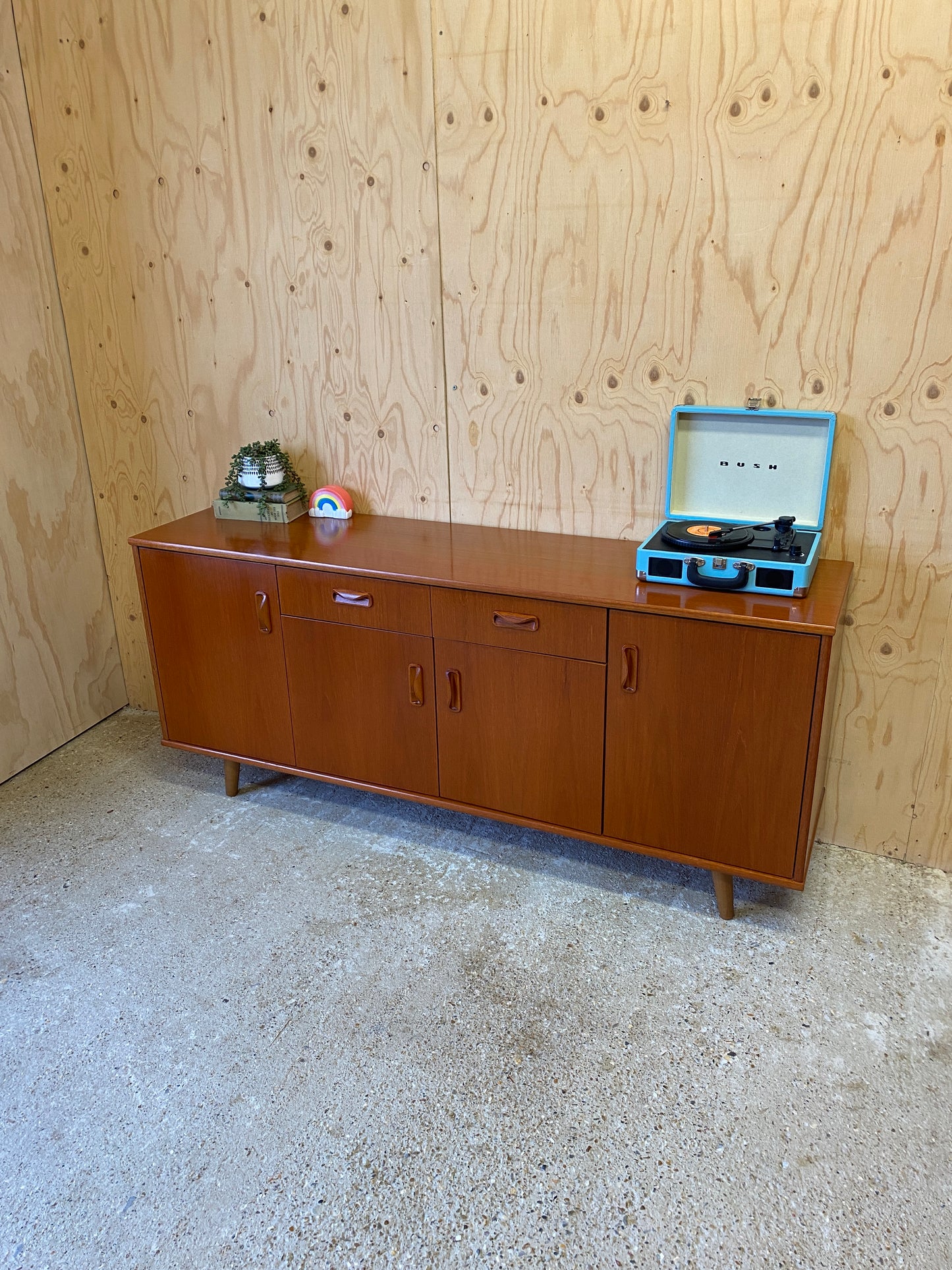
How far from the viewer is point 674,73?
1.93 m

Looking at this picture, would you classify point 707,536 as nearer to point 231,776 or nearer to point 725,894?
point 725,894

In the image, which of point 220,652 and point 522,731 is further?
point 220,652

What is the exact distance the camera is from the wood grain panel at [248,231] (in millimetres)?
2256

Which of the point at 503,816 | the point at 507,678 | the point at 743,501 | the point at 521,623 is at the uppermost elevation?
the point at 743,501

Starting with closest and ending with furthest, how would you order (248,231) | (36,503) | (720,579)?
1. (720,579)
2. (248,231)
3. (36,503)

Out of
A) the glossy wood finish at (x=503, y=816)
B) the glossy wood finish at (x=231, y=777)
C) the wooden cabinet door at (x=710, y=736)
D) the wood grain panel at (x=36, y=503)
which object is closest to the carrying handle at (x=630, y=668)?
the wooden cabinet door at (x=710, y=736)

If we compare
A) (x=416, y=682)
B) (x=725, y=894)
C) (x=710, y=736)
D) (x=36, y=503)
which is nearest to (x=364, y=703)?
(x=416, y=682)

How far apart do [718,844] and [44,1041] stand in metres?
1.53

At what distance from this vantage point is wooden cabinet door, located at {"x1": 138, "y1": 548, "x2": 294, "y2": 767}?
2.38 meters

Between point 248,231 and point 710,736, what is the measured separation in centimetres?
186

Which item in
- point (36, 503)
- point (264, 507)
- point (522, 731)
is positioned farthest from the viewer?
point (36, 503)

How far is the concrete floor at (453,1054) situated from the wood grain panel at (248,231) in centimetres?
113

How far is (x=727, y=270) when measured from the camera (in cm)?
202

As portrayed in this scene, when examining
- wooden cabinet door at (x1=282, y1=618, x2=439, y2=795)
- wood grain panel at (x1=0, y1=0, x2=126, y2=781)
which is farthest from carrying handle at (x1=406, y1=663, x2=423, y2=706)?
wood grain panel at (x1=0, y1=0, x2=126, y2=781)
